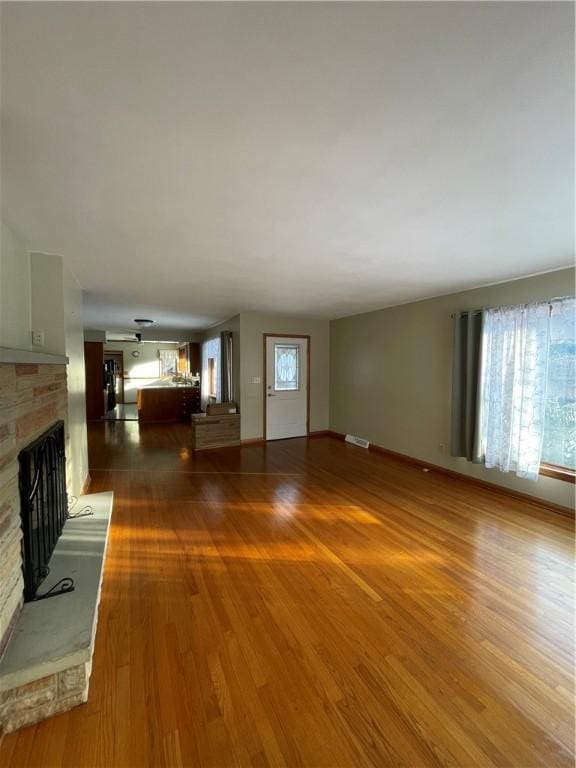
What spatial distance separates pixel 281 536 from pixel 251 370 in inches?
143

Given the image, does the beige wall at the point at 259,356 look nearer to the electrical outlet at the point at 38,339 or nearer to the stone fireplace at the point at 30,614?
the electrical outlet at the point at 38,339

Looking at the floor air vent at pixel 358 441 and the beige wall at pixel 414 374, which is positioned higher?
the beige wall at pixel 414 374

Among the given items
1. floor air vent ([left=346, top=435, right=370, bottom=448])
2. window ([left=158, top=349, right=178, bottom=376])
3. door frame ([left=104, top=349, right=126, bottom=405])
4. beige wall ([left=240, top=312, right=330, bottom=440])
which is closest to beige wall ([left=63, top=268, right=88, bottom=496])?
beige wall ([left=240, top=312, right=330, bottom=440])

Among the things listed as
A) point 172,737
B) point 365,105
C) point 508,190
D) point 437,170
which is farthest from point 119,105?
point 172,737

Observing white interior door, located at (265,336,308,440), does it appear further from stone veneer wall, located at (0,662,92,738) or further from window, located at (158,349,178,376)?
window, located at (158,349,178,376)

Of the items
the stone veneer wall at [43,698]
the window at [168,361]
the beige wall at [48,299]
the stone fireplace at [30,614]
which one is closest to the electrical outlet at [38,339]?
the beige wall at [48,299]

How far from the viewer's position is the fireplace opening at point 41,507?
5.24ft

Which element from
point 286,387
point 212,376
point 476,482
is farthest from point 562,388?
point 212,376

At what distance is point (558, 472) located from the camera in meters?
3.15

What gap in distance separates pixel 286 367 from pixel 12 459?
500 centimetres

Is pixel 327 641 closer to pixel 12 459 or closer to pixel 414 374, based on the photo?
pixel 12 459

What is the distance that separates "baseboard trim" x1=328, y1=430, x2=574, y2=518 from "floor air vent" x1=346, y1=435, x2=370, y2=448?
0.11 metres

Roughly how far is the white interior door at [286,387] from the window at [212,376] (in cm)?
221

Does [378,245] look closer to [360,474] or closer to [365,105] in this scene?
[365,105]
